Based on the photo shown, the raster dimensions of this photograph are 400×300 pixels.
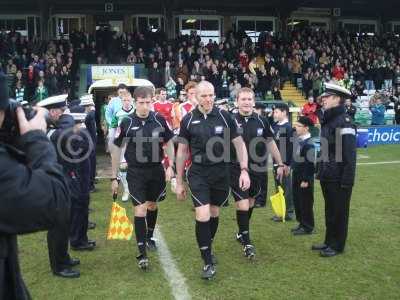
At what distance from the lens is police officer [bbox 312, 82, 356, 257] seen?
6.07 m

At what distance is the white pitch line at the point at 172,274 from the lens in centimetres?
504

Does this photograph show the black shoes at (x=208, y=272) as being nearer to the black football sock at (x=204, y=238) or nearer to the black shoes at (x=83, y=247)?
the black football sock at (x=204, y=238)

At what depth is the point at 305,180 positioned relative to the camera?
7180 mm

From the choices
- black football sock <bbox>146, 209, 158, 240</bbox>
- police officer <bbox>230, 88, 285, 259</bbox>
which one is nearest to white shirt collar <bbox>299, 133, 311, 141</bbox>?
police officer <bbox>230, 88, 285, 259</bbox>

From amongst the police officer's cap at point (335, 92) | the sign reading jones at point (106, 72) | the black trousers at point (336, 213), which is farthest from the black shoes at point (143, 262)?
the sign reading jones at point (106, 72)

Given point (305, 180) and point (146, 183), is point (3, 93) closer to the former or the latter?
point (146, 183)

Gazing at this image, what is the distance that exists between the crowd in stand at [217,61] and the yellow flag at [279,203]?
12603 mm

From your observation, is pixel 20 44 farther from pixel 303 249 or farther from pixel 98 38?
pixel 303 249

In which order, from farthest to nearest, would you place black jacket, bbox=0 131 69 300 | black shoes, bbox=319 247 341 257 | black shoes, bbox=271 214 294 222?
black shoes, bbox=271 214 294 222, black shoes, bbox=319 247 341 257, black jacket, bbox=0 131 69 300

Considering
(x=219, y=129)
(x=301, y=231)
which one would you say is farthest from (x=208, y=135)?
(x=301, y=231)

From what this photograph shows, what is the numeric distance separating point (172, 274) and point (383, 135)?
13665 mm

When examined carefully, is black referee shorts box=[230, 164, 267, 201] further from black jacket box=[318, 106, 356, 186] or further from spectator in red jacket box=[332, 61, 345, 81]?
spectator in red jacket box=[332, 61, 345, 81]

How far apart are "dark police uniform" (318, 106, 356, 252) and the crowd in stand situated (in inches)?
551

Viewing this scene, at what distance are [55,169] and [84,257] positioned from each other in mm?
4499
